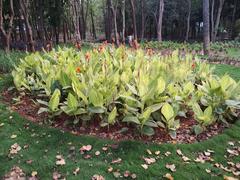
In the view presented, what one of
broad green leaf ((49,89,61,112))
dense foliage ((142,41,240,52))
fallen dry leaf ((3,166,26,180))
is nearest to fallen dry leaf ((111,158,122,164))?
fallen dry leaf ((3,166,26,180))

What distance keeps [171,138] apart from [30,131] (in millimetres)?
1941

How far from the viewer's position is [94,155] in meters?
3.60

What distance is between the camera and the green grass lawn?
331 cm

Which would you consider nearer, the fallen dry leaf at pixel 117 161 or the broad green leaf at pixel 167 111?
the fallen dry leaf at pixel 117 161

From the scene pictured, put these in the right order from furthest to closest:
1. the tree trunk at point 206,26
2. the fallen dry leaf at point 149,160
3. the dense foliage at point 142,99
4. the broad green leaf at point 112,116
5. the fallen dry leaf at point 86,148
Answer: the tree trunk at point 206,26 < the dense foliage at point 142,99 < the broad green leaf at point 112,116 < the fallen dry leaf at point 86,148 < the fallen dry leaf at point 149,160

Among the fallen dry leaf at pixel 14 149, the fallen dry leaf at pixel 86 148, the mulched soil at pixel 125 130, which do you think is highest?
the mulched soil at pixel 125 130

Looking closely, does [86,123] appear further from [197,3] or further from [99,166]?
[197,3]

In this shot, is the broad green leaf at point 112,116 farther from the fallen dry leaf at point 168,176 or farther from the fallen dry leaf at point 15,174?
the fallen dry leaf at point 15,174

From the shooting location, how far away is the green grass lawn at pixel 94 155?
10.9 ft

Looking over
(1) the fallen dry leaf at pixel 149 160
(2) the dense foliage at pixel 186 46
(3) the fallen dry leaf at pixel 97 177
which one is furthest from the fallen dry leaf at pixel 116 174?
(2) the dense foliage at pixel 186 46

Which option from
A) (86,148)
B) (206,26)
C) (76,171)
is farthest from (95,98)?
(206,26)

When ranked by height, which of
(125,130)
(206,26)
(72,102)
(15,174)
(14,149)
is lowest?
(15,174)

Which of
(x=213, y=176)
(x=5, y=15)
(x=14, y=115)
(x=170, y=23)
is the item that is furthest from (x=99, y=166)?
(x=170, y=23)

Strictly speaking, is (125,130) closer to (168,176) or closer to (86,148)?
(86,148)
